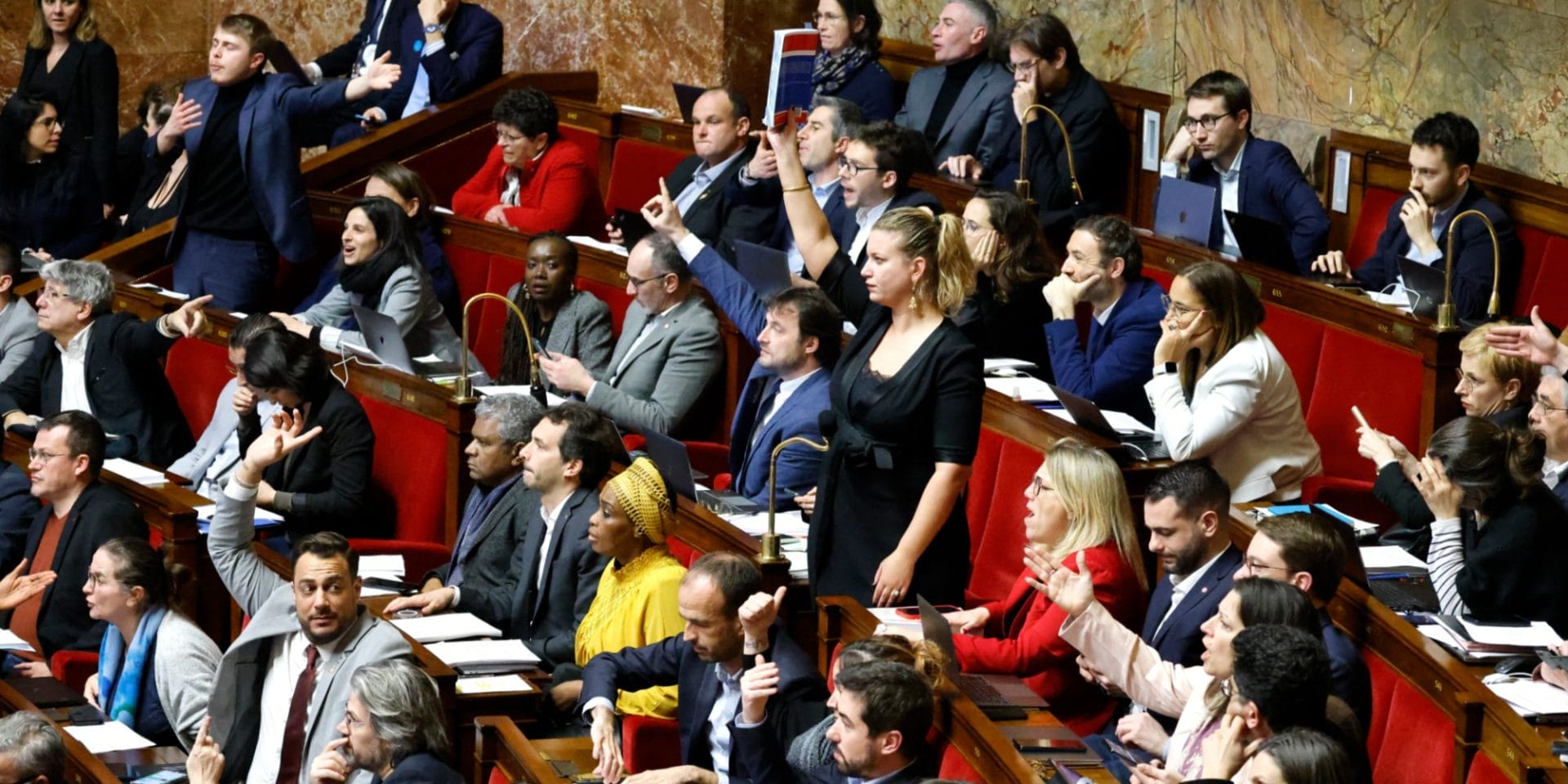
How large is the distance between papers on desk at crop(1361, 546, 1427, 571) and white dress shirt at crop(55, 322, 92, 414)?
3089 millimetres

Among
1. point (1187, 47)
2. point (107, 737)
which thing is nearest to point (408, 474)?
point (107, 737)

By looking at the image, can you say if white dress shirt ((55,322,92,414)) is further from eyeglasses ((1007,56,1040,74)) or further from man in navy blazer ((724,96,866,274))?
eyeglasses ((1007,56,1040,74))

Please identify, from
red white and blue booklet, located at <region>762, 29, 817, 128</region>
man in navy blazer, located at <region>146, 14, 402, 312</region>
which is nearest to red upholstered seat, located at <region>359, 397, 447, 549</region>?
man in navy blazer, located at <region>146, 14, 402, 312</region>

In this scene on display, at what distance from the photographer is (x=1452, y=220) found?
5031 millimetres

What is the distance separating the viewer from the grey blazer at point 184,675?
13.0 ft

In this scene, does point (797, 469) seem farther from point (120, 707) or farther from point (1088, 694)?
point (120, 707)

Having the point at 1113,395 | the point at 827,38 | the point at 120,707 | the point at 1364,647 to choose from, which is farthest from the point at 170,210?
the point at 1364,647

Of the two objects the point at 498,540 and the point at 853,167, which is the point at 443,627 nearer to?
the point at 498,540

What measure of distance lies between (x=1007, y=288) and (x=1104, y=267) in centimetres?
25

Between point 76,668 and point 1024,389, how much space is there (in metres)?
1.92

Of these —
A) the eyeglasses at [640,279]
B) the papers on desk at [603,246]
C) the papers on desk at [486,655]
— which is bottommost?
the papers on desk at [486,655]

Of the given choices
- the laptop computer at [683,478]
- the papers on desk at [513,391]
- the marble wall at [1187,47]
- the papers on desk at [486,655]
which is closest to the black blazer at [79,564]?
the papers on desk at [513,391]

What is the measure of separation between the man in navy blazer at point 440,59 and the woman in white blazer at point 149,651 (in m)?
2.93

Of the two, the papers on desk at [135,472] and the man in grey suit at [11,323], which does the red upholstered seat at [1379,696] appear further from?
the man in grey suit at [11,323]
